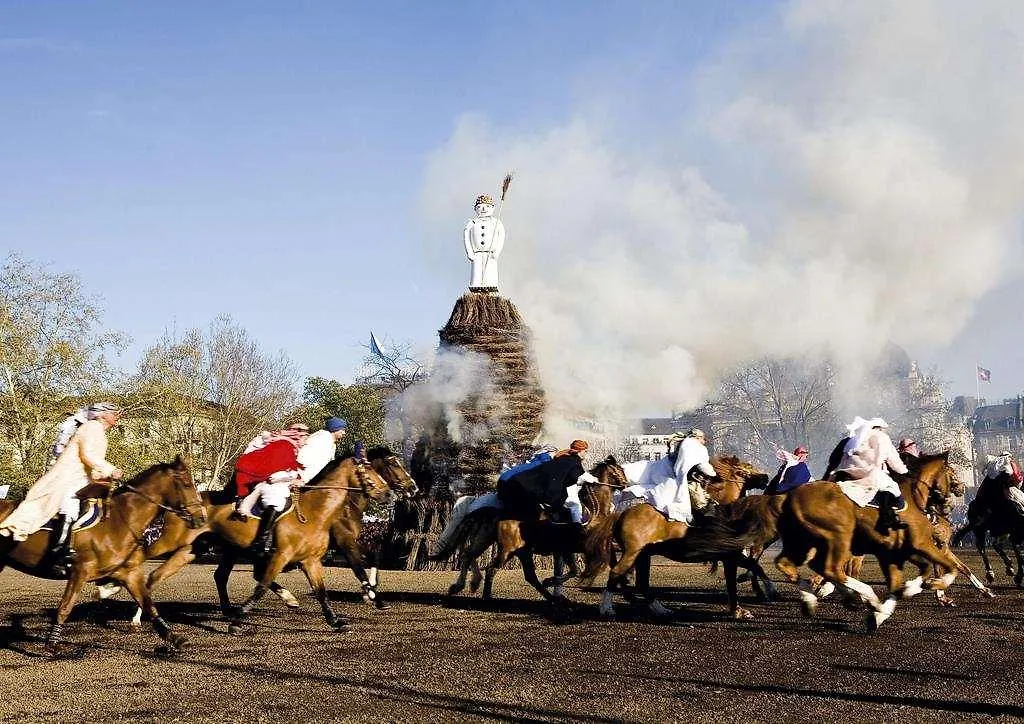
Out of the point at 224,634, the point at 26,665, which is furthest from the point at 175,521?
the point at 26,665

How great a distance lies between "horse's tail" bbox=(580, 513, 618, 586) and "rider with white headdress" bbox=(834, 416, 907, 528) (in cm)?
322

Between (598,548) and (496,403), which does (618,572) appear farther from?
(496,403)

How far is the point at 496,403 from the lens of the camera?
26.0 metres

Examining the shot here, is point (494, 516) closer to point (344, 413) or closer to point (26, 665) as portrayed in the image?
point (26, 665)

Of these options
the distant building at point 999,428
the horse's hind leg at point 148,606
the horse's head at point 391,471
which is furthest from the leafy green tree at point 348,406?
the distant building at point 999,428

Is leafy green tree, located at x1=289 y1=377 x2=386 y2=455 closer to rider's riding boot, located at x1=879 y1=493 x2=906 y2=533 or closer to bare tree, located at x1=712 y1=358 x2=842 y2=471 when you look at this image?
bare tree, located at x1=712 y1=358 x2=842 y2=471

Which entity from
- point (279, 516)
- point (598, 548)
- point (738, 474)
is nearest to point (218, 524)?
point (279, 516)

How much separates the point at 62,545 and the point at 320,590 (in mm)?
3296

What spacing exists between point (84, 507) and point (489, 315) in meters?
15.0

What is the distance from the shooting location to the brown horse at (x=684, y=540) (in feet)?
48.9

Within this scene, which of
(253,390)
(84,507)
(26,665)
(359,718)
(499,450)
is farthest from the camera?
(253,390)

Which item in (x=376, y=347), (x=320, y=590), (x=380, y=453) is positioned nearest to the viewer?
(x=320, y=590)

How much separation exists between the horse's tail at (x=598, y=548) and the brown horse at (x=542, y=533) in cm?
1

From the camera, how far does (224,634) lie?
47.5 feet
